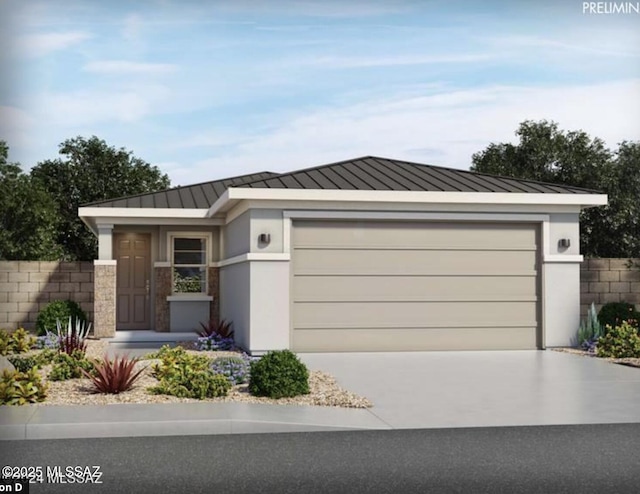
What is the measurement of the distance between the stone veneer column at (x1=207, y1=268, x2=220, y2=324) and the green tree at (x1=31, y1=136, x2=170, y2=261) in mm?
17684

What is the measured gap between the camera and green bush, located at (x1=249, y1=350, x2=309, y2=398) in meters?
10.3

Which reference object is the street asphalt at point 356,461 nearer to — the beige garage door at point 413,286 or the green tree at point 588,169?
the beige garage door at point 413,286

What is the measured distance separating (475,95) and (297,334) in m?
6.07

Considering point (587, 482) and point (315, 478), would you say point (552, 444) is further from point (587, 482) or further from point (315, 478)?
point (315, 478)

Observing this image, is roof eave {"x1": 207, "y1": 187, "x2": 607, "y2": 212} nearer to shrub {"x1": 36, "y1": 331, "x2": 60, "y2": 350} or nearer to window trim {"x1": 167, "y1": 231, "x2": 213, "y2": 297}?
window trim {"x1": 167, "y1": 231, "x2": 213, "y2": 297}

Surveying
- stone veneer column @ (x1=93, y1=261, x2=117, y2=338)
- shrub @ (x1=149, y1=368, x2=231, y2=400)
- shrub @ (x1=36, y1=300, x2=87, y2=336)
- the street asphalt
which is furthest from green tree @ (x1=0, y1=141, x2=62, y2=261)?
the street asphalt

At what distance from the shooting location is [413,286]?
16.3m

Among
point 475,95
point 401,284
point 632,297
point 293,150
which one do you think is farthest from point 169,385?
point 293,150

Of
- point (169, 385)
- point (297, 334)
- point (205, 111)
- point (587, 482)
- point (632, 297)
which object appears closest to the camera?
point (587, 482)

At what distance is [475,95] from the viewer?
57.2ft

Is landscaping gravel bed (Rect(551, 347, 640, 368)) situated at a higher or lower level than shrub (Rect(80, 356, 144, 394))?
lower

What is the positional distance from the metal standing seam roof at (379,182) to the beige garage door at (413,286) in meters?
0.71

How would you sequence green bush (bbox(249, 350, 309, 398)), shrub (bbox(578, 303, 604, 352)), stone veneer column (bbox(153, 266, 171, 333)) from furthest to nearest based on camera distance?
stone veneer column (bbox(153, 266, 171, 333))
shrub (bbox(578, 303, 604, 352))
green bush (bbox(249, 350, 309, 398))

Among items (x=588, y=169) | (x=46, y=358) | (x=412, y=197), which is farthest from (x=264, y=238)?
(x=588, y=169)
